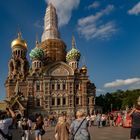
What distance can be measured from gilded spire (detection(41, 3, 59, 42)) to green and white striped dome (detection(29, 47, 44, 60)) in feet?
26.4

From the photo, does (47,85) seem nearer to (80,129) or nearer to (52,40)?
(52,40)

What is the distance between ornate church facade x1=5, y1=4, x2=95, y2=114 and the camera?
61344 mm

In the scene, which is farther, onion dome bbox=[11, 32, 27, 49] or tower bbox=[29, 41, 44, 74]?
onion dome bbox=[11, 32, 27, 49]

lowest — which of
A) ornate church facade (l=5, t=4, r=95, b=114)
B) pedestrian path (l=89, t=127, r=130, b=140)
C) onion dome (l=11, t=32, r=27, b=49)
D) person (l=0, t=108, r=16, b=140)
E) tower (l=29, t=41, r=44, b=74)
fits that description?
pedestrian path (l=89, t=127, r=130, b=140)

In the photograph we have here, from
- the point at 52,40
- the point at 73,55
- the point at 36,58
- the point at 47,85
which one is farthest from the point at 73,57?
the point at 47,85

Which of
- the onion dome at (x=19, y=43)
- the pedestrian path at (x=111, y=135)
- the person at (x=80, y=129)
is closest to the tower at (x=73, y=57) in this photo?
the onion dome at (x=19, y=43)

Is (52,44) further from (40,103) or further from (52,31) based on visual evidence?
(40,103)

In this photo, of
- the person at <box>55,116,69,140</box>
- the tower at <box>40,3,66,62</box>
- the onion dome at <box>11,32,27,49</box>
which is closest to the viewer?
the person at <box>55,116,69,140</box>

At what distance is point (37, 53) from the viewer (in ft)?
220

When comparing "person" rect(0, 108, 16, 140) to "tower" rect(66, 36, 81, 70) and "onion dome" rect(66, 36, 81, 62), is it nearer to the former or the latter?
"tower" rect(66, 36, 81, 70)

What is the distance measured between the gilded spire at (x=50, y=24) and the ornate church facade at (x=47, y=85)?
327 inches

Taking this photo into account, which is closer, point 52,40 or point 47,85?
point 47,85

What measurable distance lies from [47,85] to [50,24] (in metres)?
20.8

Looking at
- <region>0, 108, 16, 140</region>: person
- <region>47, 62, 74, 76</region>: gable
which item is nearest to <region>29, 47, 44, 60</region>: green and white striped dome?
<region>47, 62, 74, 76</region>: gable
